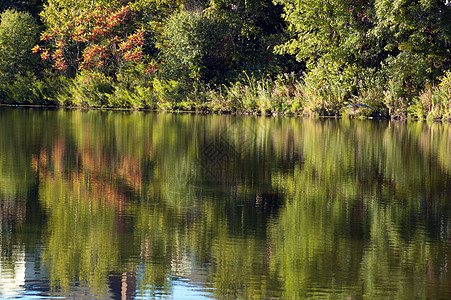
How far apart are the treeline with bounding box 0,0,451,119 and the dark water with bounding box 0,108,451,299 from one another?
15.4 m

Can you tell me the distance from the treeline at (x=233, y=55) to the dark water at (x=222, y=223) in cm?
1541

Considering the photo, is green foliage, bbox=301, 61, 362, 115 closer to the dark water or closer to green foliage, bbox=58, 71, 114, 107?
green foliage, bbox=58, 71, 114, 107

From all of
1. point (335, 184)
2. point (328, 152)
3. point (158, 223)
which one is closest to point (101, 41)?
point (328, 152)

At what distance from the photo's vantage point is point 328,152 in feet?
46.0

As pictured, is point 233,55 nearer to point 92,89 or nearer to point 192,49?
point 192,49

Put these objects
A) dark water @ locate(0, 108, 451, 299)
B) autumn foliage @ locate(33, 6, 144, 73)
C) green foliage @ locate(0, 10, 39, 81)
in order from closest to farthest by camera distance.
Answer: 1. dark water @ locate(0, 108, 451, 299)
2. autumn foliage @ locate(33, 6, 144, 73)
3. green foliage @ locate(0, 10, 39, 81)

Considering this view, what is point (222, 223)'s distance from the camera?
666 cm

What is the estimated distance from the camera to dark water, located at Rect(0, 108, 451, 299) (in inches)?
181

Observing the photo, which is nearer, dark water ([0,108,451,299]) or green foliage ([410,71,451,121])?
dark water ([0,108,451,299])

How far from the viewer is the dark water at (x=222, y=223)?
4.60 meters

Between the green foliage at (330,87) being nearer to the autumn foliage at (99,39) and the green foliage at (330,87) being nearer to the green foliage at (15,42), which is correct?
the autumn foliage at (99,39)

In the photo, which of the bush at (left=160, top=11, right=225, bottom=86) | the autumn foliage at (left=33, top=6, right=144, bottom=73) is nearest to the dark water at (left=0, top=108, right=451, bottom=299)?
the bush at (left=160, top=11, right=225, bottom=86)

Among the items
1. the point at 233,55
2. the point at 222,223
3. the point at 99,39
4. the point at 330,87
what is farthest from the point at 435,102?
the point at 222,223

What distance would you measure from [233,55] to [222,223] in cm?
2967
